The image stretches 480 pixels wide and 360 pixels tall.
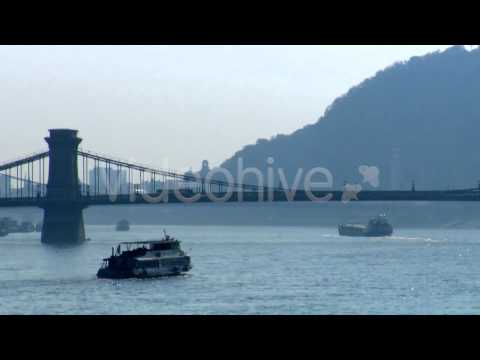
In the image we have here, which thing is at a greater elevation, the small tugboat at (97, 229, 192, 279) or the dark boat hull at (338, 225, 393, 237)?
the dark boat hull at (338, 225, 393, 237)

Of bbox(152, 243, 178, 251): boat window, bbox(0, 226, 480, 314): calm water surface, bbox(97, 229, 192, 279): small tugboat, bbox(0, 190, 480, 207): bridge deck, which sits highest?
bbox(0, 190, 480, 207): bridge deck

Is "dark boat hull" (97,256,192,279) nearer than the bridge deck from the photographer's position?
Yes

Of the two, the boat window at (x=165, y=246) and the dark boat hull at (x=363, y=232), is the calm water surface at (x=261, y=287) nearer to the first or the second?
the boat window at (x=165, y=246)

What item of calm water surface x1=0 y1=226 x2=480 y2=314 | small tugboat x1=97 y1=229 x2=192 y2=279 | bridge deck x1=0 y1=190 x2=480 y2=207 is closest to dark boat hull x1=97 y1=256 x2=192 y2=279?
small tugboat x1=97 y1=229 x2=192 y2=279

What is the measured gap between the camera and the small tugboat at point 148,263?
61975 millimetres

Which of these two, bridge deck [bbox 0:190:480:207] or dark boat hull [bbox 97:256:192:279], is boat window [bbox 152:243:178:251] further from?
bridge deck [bbox 0:190:480:207]

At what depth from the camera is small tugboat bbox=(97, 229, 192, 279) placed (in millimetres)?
61975

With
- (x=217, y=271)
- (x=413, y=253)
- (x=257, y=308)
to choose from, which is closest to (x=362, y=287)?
(x=257, y=308)

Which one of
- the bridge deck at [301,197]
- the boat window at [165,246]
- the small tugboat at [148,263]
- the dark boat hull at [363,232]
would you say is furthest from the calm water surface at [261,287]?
the dark boat hull at [363,232]

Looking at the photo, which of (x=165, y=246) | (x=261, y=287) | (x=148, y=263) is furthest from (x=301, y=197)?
(x=261, y=287)

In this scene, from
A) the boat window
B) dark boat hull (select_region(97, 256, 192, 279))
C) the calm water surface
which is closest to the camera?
the calm water surface
